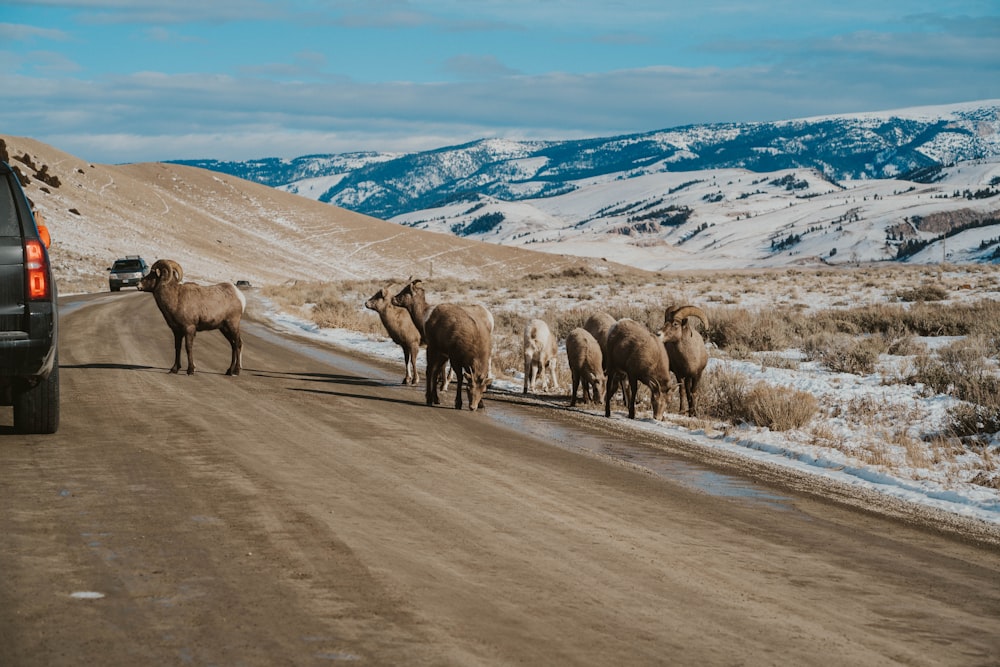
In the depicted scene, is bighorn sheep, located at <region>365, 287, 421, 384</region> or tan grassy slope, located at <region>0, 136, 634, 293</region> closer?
bighorn sheep, located at <region>365, 287, 421, 384</region>

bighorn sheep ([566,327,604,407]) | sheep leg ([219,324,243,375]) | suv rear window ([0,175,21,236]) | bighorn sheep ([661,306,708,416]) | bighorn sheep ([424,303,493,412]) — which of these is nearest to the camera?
suv rear window ([0,175,21,236])

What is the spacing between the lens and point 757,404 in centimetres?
1466

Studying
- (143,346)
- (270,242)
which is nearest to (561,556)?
(143,346)

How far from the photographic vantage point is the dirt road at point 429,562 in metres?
5.05

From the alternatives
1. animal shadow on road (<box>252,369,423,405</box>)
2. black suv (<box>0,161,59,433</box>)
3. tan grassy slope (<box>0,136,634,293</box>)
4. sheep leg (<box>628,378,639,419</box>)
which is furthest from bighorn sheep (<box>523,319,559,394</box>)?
tan grassy slope (<box>0,136,634,293</box>)

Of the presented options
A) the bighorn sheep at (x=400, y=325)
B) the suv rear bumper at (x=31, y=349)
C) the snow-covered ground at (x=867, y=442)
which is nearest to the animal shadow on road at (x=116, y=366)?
the bighorn sheep at (x=400, y=325)

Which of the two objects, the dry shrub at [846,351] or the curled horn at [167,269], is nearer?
the curled horn at [167,269]

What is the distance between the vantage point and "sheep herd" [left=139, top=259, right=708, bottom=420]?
48.6 ft

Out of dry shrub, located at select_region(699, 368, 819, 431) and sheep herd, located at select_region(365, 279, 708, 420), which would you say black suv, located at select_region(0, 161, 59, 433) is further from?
dry shrub, located at select_region(699, 368, 819, 431)

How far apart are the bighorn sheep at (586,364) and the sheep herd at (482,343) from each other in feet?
0.05

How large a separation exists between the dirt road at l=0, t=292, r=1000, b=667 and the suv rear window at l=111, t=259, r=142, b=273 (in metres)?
45.3

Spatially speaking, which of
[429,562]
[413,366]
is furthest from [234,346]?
[429,562]

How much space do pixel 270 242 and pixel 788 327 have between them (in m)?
120

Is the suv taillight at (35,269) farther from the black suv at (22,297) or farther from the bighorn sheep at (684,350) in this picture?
the bighorn sheep at (684,350)
